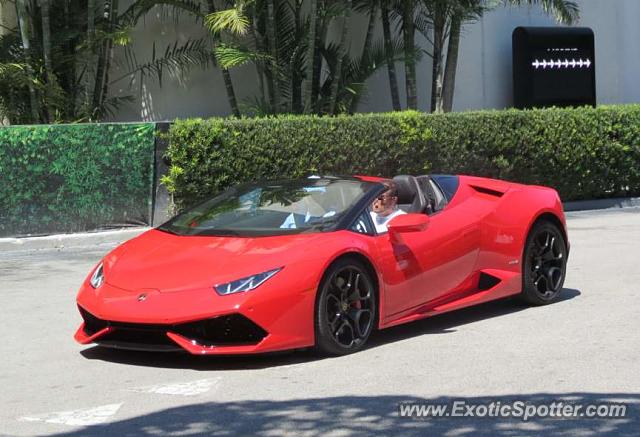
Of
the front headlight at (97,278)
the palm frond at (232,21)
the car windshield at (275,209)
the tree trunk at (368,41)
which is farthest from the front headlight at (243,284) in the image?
the tree trunk at (368,41)

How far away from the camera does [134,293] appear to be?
708cm

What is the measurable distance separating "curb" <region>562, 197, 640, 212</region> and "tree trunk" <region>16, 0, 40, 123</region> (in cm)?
927

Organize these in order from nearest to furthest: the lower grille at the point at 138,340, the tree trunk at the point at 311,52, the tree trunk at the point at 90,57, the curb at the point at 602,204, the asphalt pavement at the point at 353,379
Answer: the asphalt pavement at the point at 353,379, the lower grille at the point at 138,340, the tree trunk at the point at 90,57, the tree trunk at the point at 311,52, the curb at the point at 602,204

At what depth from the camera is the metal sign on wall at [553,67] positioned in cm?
2417

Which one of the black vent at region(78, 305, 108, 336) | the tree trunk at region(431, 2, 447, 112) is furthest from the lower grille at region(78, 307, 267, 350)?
the tree trunk at region(431, 2, 447, 112)

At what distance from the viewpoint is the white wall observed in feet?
67.5

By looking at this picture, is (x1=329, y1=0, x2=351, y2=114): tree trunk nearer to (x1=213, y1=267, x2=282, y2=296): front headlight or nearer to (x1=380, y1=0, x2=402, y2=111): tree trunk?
(x1=380, y1=0, x2=402, y2=111): tree trunk

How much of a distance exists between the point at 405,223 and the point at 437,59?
14.6 meters

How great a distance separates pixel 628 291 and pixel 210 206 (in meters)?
3.98

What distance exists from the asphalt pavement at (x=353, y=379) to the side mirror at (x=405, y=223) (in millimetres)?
802

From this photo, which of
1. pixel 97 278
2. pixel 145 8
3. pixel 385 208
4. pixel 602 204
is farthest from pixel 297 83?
pixel 97 278

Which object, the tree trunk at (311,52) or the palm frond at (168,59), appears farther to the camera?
the palm frond at (168,59)

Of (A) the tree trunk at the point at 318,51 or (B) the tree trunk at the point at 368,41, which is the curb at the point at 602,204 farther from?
(A) the tree trunk at the point at 318,51

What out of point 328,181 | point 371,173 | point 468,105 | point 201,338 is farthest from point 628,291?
point 468,105
